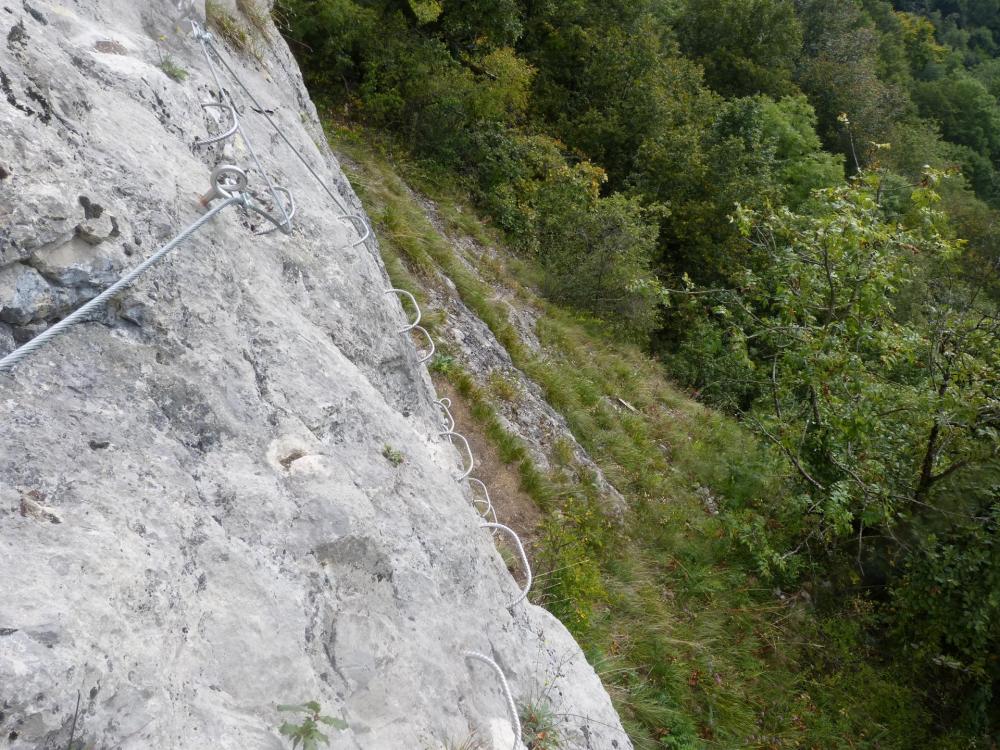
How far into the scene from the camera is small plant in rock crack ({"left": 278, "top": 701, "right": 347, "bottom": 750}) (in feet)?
5.32

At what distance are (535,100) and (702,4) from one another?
11.6m

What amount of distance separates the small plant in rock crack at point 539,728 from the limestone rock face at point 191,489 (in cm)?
7

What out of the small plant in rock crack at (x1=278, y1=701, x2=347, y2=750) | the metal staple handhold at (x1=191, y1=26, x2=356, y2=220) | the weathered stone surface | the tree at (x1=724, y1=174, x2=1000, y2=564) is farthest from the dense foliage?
the weathered stone surface

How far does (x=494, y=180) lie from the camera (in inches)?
490

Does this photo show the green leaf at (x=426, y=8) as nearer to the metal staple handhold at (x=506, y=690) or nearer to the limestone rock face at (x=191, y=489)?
the limestone rock face at (x=191, y=489)

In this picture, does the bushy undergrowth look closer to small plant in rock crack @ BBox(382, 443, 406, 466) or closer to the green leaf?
small plant in rock crack @ BBox(382, 443, 406, 466)

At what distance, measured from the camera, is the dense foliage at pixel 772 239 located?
5.72m

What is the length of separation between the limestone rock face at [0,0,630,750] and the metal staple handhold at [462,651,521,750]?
4 cm

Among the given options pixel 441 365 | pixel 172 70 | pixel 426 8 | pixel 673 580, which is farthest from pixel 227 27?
pixel 426 8

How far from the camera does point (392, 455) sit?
2768 millimetres

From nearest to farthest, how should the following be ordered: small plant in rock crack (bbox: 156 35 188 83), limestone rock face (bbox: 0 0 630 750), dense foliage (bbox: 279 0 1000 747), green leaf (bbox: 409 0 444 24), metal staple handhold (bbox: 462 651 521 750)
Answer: limestone rock face (bbox: 0 0 630 750), metal staple handhold (bbox: 462 651 521 750), small plant in rock crack (bbox: 156 35 188 83), dense foliage (bbox: 279 0 1000 747), green leaf (bbox: 409 0 444 24)

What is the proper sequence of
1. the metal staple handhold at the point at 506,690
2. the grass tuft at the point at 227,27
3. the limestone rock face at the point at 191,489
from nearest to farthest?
the limestone rock face at the point at 191,489
the metal staple handhold at the point at 506,690
the grass tuft at the point at 227,27

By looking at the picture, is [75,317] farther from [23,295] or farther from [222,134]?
[222,134]


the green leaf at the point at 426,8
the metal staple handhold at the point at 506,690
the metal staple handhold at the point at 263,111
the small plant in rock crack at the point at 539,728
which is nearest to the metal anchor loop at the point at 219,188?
the metal staple handhold at the point at 263,111
